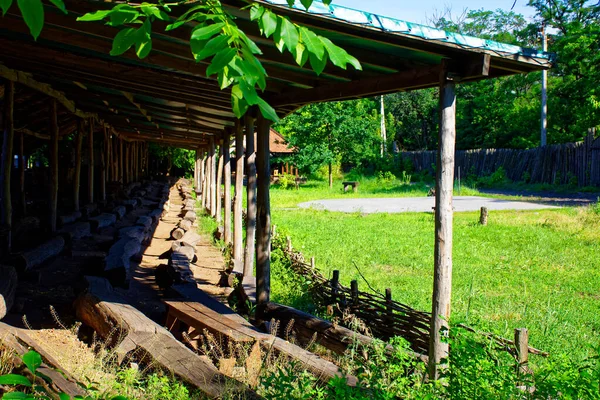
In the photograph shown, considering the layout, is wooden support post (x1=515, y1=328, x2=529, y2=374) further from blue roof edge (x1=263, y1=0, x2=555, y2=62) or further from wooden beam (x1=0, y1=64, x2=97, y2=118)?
wooden beam (x1=0, y1=64, x2=97, y2=118)

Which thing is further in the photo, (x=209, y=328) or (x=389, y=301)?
(x=389, y=301)

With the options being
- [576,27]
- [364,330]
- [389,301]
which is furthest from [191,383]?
[576,27]

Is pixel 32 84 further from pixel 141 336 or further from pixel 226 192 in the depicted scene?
pixel 141 336

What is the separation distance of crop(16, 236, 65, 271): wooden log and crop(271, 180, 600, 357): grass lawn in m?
3.06

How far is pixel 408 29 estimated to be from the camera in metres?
4.02

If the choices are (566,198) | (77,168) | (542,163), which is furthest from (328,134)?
(77,168)

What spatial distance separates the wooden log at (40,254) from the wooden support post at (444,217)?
16.7ft

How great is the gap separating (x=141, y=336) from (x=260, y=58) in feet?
8.26

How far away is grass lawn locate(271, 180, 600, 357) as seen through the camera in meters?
7.29

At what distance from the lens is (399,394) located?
12.6 ft

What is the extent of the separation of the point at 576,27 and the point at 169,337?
32550 millimetres

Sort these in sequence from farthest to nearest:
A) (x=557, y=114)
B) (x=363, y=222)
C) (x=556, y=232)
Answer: (x=557, y=114) → (x=363, y=222) → (x=556, y=232)

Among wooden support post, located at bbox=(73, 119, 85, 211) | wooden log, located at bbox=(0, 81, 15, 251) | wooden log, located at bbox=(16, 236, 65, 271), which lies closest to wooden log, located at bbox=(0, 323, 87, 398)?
wooden log, located at bbox=(16, 236, 65, 271)

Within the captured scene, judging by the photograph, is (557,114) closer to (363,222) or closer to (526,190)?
(526,190)
